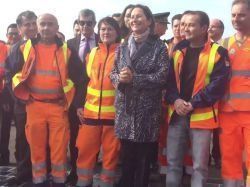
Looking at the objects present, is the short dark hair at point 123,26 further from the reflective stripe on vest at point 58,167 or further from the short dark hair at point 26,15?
the reflective stripe on vest at point 58,167

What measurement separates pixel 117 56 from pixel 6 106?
2545 millimetres

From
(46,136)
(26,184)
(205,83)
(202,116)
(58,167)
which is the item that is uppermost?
(205,83)

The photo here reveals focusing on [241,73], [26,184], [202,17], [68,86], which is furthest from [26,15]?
[241,73]

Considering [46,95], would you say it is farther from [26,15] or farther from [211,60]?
[211,60]

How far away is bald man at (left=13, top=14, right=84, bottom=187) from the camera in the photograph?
5.05m

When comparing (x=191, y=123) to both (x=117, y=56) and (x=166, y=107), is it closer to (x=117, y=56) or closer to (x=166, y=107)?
(x=166, y=107)

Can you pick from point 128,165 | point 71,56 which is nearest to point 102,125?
point 128,165

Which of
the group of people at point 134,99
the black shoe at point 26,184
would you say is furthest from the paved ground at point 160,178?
the group of people at point 134,99

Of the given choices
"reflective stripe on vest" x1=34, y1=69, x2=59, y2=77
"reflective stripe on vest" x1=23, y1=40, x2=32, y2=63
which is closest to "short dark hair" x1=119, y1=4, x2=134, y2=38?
"reflective stripe on vest" x1=34, y1=69, x2=59, y2=77

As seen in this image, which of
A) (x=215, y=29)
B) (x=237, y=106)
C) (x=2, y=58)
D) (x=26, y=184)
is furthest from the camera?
(x=215, y=29)

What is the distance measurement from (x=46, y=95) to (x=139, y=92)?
1181 millimetres

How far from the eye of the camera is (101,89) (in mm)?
4961

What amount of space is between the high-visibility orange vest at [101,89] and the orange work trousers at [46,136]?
353mm

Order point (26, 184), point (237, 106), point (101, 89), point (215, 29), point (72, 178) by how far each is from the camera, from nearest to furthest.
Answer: point (237, 106) < point (101, 89) < point (26, 184) < point (72, 178) < point (215, 29)
